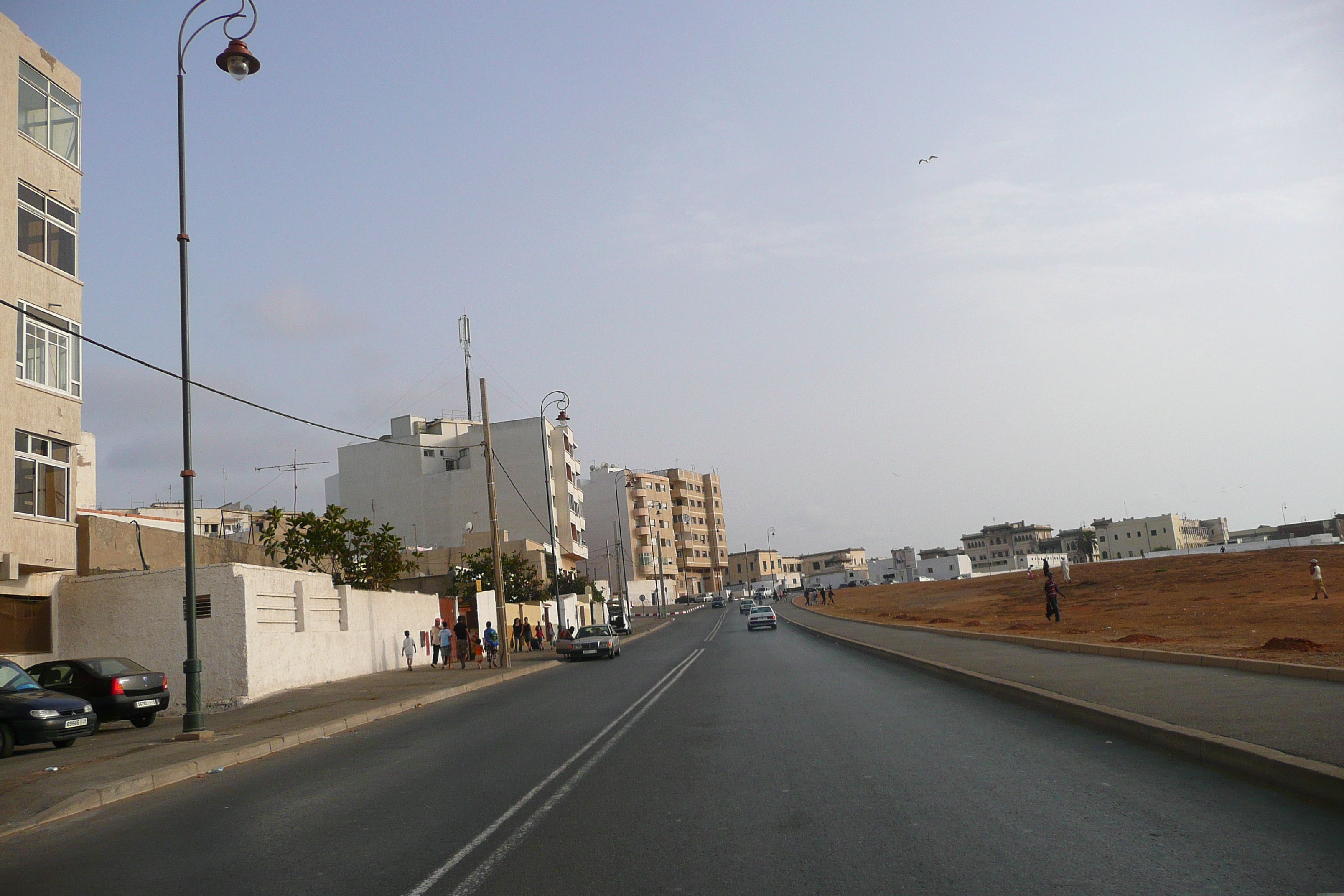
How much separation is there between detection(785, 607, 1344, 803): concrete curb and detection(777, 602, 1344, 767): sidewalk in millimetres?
150

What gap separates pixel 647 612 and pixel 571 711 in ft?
325

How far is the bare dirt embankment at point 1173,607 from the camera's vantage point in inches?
873

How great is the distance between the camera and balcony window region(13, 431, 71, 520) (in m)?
21.0

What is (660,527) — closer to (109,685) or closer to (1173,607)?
(1173,607)

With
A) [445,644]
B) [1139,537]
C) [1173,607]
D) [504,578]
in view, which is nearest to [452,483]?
[504,578]

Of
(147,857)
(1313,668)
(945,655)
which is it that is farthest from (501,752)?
(945,655)

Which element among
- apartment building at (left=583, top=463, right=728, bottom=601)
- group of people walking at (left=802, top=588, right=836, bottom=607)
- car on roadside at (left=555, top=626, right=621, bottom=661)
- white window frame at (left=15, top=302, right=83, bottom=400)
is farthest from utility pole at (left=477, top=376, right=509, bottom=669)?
apartment building at (left=583, top=463, right=728, bottom=601)

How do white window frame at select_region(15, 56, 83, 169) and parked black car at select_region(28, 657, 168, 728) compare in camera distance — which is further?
white window frame at select_region(15, 56, 83, 169)

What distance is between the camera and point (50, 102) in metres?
23.4

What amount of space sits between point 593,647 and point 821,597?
6497 cm

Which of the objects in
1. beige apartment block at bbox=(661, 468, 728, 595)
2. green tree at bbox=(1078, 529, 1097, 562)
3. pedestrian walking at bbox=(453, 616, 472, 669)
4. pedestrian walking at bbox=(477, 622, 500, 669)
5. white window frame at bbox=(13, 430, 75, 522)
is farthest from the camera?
beige apartment block at bbox=(661, 468, 728, 595)

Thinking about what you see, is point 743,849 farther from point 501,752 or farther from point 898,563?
point 898,563

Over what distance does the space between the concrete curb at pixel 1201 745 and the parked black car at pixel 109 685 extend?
15.4 meters

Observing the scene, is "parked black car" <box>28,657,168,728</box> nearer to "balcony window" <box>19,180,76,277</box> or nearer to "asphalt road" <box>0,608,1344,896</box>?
"asphalt road" <box>0,608,1344,896</box>
